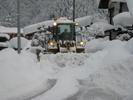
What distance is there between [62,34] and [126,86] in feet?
55.5

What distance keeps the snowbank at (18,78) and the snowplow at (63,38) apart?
15.1m

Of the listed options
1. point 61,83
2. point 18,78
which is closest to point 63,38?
point 61,83

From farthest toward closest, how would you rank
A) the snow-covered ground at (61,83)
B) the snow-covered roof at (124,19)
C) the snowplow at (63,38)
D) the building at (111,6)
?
1. the building at (111,6)
2. the snow-covered roof at (124,19)
3. the snowplow at (63,38)
4. the snow-covered ground at (61,83)

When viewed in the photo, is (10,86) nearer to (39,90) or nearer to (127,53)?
(39,90)

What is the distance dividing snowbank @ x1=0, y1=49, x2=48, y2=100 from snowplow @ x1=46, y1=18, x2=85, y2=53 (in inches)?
595

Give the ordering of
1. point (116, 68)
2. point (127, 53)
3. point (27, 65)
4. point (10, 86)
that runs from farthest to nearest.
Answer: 1. point (127, 53)
2. point (116, 68)
3. point (27, 65)
4. point (10, 86)

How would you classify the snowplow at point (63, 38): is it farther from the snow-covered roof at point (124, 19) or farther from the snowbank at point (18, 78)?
the snowbank at point (18, 78)

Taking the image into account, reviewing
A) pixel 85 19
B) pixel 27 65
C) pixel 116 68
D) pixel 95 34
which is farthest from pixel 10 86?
pixel 85 19

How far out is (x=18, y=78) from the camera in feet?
31.7

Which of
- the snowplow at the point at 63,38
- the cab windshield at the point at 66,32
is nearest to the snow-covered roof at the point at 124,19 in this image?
the snowplow at the point at 63,38

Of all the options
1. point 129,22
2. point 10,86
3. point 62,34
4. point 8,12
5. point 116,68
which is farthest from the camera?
point 8,12

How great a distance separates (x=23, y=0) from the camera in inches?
3359

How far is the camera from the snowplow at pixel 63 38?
26406 mm

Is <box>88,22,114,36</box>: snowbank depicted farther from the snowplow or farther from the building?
the snowplow
